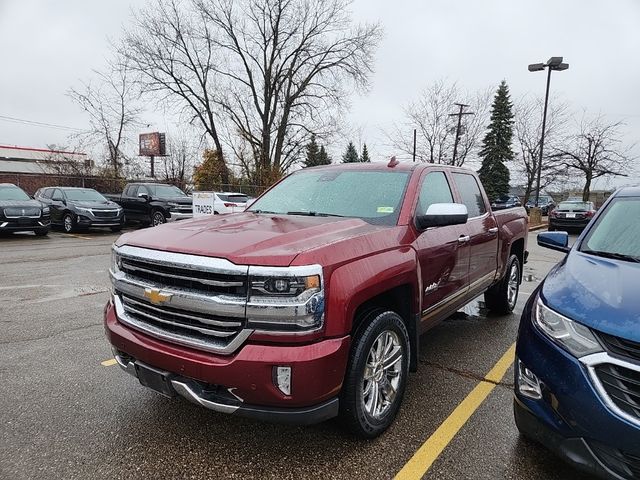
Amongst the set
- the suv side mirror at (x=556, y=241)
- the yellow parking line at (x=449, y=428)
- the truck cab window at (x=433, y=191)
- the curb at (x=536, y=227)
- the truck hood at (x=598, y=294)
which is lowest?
the curb at (x=536, y=227)

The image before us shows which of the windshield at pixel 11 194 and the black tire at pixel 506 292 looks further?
the windshield at pixel 11 194

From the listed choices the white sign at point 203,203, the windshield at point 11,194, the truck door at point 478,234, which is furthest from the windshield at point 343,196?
the windshield at point 11,194

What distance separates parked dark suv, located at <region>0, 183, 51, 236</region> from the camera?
40.6ft

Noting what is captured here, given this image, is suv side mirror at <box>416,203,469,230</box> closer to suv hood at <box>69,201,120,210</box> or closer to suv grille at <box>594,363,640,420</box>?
suv grille at <box>594,363,640,420</box>

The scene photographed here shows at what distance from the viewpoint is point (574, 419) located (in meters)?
1.97

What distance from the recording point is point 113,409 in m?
2.99

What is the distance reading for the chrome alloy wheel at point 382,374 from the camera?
8.61 ft

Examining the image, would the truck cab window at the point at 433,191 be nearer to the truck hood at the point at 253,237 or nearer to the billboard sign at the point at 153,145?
the truck hood at the point at 253,237

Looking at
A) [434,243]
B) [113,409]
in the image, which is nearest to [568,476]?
[434,243]

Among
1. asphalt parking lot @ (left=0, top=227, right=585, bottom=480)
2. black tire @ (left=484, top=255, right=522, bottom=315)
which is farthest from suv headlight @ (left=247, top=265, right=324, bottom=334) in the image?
black tire @ (left=484, top=255, right=522, bottom=315)

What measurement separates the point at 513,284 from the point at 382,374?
377 centimetres

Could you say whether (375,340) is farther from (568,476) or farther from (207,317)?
(568,476)

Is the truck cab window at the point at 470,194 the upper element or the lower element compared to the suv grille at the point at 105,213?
upper

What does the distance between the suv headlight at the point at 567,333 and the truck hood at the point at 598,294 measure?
3cm
